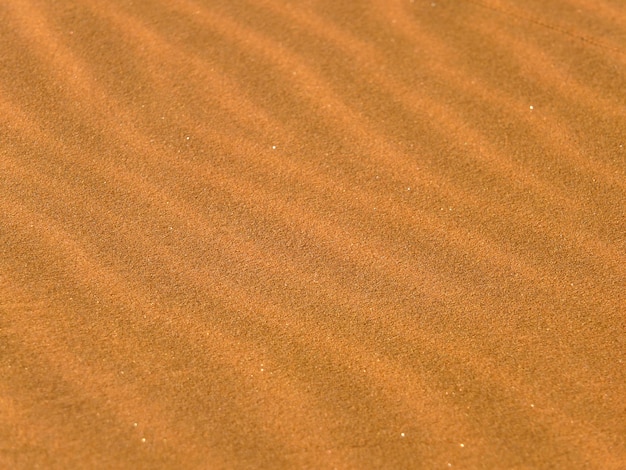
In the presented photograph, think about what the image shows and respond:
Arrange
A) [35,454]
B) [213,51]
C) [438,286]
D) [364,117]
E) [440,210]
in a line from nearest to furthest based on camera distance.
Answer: [35,454] → [438,286] → [440,210] → [364,117] → [213,51]

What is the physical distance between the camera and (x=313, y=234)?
2.11 meters

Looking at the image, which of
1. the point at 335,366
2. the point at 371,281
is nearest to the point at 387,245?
the point at 371,281

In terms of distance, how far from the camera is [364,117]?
94.3 inches

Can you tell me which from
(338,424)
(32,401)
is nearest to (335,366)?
(338,424)

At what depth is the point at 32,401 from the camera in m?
1.74

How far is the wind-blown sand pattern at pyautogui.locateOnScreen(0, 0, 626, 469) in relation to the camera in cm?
174

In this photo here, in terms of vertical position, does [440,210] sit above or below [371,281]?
above

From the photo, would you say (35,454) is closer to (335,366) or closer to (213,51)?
(335,366)

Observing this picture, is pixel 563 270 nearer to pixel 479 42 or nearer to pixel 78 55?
pixel 479 42

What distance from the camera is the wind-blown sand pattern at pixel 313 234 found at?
1.74 meters

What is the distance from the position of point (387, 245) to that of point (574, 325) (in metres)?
0.48

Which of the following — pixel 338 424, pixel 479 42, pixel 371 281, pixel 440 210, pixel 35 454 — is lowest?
pixel 35 454

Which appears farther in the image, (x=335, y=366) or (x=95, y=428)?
(x=335, y=366)

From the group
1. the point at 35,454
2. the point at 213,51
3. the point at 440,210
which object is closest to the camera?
the point at 35,454
